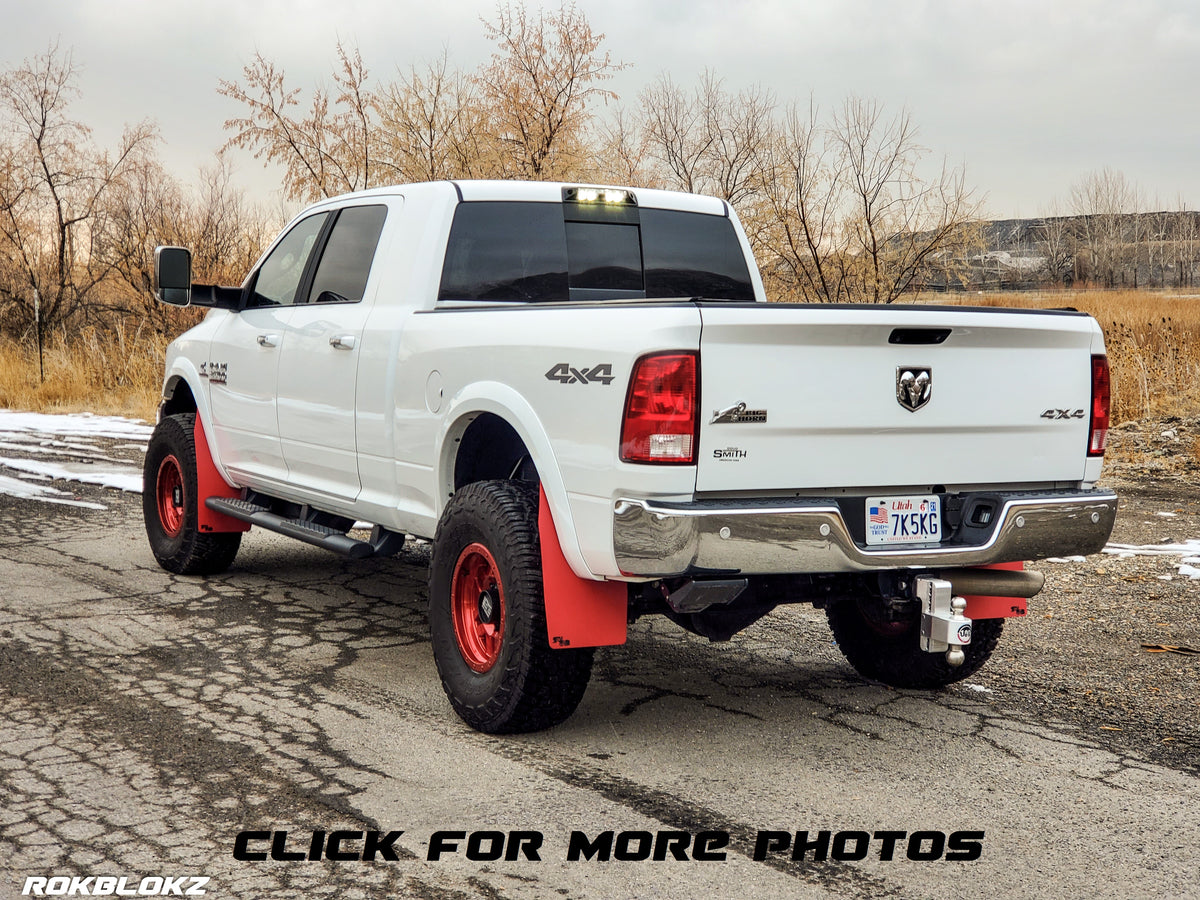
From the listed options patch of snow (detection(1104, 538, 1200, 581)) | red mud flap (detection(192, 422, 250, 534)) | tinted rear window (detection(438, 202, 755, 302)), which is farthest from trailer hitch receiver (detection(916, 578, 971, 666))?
red mud flap (detection(192, 422, 250, 534))

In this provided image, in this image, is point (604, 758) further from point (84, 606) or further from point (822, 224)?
point (822, 224)

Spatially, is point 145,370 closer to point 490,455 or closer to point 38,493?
point 38,493

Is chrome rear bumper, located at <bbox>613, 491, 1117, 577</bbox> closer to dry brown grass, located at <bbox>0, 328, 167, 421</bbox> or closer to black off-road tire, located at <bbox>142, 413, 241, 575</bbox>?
black off-road tire, located at <bbox>142, 413, 241, 575</bbox>

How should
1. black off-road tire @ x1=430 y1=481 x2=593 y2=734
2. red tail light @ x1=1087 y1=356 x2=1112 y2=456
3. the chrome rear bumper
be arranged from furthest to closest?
red tail light @ x1=1087 y1=356 x2=1112 y2=456
black off-road tire @ x1=430 y1=481 x2=593 y2=734
the chrome rear bumper

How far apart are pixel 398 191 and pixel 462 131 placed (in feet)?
46.3

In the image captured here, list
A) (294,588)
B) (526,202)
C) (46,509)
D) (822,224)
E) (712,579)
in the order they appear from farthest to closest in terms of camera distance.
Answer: (822,224)
(46,509)
(294,588)
(526,202)
(712,579)

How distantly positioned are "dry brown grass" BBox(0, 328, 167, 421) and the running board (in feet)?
39.9

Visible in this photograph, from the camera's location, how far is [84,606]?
6535 millimetres

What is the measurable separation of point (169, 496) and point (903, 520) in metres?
5.04

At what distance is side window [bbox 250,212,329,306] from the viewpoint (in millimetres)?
6559

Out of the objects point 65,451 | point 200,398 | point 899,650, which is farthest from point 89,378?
point 899,650

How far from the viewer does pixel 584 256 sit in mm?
5930

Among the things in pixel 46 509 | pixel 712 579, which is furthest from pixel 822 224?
pixel 712 579

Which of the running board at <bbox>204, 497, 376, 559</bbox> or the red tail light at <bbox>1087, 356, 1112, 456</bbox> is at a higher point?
the red tail light at <bbox>1087, 356, 1112, 456</bbox>
